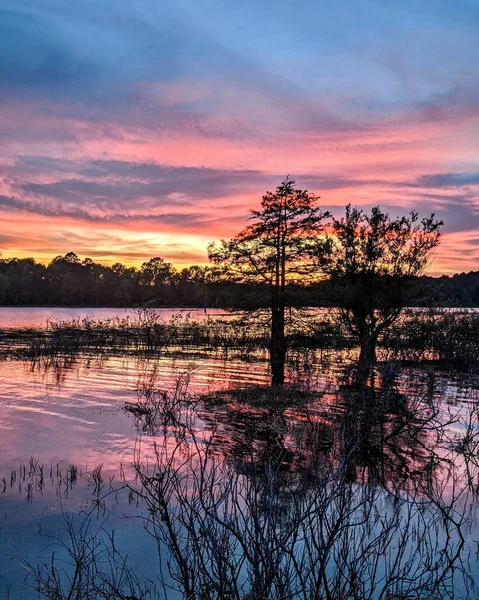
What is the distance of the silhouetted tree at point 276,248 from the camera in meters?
29.5

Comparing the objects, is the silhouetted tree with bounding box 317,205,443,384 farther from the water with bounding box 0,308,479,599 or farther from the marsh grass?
the marsh grass

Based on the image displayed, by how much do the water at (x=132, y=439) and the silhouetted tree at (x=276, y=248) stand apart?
5.07 m

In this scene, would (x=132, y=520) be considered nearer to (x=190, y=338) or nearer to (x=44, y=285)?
(x=190, y=338)

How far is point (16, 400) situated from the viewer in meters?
19.6

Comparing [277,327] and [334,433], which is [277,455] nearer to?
[334,433]

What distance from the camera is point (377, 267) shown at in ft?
93.7

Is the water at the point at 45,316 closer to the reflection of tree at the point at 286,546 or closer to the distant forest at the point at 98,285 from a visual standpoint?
the distant forest at the point at 98,285

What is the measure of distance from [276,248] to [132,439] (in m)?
17.8

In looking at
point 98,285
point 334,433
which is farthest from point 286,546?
point 98,285

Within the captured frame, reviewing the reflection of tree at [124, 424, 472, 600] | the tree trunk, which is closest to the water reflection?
the reflection of tree at [124, 424, 472, 600]

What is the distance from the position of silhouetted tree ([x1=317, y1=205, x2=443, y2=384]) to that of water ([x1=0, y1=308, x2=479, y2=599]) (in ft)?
11.8

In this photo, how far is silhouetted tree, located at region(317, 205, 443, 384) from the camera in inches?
1104

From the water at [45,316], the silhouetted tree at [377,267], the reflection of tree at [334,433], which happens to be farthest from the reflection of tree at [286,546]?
the water at [45,316]

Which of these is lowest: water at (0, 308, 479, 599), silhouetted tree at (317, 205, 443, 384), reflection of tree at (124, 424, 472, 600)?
water at (0, 308, 479, 599)
